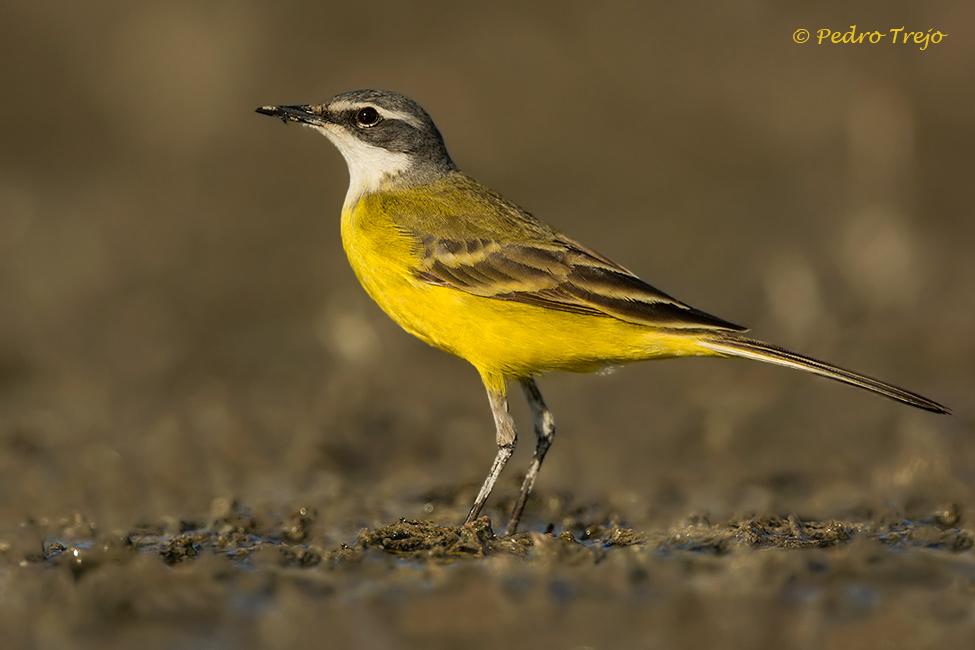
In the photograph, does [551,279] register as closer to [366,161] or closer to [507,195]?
[366,161]

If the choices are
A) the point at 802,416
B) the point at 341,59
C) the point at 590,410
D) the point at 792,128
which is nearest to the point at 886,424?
the point at 802,416

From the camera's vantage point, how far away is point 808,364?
7977 millimetres

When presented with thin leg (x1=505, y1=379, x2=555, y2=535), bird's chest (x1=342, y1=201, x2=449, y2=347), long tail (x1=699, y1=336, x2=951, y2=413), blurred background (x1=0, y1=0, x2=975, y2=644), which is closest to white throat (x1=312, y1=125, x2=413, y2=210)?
bird's chest (x1=342, y1=201, x2=449, y2=347)

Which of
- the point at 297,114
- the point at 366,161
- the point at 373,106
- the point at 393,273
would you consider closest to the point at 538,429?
the point at 393,273

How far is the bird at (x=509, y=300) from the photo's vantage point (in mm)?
8570

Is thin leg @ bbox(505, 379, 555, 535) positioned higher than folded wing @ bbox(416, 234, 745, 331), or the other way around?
folded wing @ bbox(416, 234, 745, 331)

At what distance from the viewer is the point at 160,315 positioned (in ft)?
53.9

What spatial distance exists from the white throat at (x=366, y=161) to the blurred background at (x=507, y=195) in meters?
2.36

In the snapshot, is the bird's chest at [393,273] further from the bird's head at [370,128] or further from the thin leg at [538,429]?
the thin leg at [538,429]

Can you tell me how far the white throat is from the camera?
Answer: 32.4 ft

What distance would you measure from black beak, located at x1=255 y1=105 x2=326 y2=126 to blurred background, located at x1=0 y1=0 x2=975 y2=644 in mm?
2795

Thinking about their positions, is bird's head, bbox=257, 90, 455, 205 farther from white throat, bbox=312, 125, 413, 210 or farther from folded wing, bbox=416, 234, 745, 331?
folded wing, bbox=416, 234, 745, 331

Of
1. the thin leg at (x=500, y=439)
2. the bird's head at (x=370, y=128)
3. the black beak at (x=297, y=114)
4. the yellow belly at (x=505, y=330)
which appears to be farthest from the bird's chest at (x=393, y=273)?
the black beak at (x=297, y=114)

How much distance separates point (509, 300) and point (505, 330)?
7.8 inches
